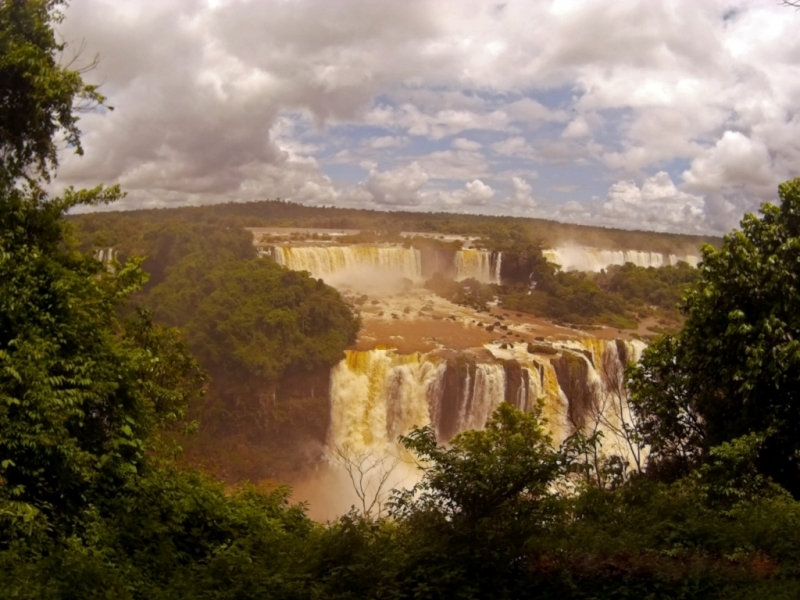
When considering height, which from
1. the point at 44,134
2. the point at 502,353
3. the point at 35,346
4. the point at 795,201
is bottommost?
the point at 502,353

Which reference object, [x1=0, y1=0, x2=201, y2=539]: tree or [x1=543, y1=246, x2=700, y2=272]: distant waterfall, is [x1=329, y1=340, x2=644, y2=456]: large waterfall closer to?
[x1=0, y1=0, x2=201, y2=539]: tree

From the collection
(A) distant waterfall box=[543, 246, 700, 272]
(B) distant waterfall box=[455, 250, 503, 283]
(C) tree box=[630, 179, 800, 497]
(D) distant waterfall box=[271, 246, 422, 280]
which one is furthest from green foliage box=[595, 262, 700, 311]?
(C) tree box=[630, 179, 800, 497]

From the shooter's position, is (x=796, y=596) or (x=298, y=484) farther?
(x=298, y=484)

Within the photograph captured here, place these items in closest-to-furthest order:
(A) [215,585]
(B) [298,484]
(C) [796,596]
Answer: (C) [796,596], (A) [215,585], (B) [298,484]

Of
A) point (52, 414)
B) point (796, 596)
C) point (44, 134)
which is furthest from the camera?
point (44, 134)

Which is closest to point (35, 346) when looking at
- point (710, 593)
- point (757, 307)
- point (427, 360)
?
point (710, 593)

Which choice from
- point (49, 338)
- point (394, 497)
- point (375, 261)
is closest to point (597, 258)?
point (375, 261)

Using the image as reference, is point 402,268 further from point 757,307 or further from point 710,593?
point 710,593
